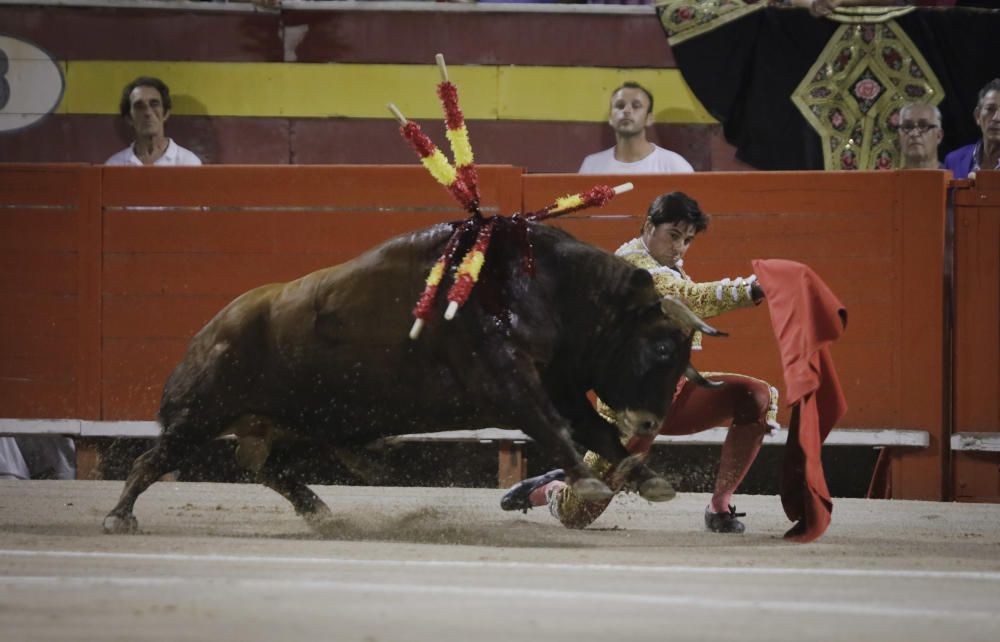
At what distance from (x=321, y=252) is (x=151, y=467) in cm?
199

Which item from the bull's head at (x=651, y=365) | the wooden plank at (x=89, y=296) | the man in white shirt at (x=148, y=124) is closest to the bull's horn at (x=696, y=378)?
the bull's head at (x=651, y=365)

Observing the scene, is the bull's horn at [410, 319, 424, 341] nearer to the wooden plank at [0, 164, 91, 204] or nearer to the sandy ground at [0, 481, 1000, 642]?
the sandy ground at [0, 481, 1000, 642]

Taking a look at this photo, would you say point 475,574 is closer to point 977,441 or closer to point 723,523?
point 723,523

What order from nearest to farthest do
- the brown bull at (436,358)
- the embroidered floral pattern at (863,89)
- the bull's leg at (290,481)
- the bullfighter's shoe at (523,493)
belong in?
the brown bull at (436,358) → the bull's leg at (290,481) → the bullfighter's shoe at (523,493) → the embroidered floral pattern at (863,89)

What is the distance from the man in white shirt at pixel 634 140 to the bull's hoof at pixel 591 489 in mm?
2689

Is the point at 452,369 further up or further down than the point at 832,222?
further down

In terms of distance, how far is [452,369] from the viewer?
5.20 m

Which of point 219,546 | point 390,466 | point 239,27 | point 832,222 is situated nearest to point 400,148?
point 239,27

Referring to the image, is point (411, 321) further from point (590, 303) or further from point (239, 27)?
point (239, 27)

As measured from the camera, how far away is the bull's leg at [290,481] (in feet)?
18.5

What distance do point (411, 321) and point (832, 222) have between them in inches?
98.7

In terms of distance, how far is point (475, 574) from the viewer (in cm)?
426

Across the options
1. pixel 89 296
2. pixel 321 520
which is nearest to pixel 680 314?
pixel 321 520

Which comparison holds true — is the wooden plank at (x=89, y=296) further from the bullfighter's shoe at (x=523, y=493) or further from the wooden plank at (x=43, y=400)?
the bullfighter's shoe at (x=523, y=493)
